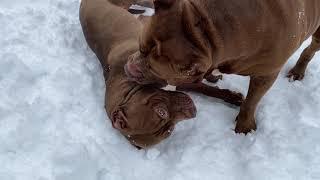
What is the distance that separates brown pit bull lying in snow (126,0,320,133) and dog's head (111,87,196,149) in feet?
1.01

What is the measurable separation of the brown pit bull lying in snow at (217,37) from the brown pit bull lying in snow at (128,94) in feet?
1.08

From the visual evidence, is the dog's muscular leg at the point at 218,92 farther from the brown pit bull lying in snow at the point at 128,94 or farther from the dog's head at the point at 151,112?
the dog's head at the point at 151,112

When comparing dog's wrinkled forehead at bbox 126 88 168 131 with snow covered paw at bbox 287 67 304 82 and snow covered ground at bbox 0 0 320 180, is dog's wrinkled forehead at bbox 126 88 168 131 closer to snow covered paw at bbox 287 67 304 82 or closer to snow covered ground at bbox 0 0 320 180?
snow covered ground at bbox 0 0 320 180

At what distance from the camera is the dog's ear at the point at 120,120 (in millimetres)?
3193

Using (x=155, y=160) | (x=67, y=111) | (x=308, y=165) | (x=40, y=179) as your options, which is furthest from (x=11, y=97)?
(x=308, y=165)

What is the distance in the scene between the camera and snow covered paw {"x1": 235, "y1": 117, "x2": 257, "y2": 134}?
343cm

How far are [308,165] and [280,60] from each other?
88 cm

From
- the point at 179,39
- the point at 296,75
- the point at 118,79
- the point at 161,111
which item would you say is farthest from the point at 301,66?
the point at 179,39

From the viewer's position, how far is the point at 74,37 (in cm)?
402

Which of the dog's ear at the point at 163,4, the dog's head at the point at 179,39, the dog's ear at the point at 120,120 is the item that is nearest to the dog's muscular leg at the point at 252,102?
the dog's head at the point at 179,39

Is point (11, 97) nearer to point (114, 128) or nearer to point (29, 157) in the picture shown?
point (29, 157)

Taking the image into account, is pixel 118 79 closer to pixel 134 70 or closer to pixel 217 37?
pixel 134 70

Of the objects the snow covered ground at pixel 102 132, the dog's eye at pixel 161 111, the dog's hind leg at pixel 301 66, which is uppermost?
the dog's eye at pixel 161 111

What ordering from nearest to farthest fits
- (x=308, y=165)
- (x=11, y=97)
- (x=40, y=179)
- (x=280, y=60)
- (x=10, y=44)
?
(x=280, y=60)
(x=40, y=179)
(x=308, y=165)
(x=11, y=97)
(x=10, y=44)
